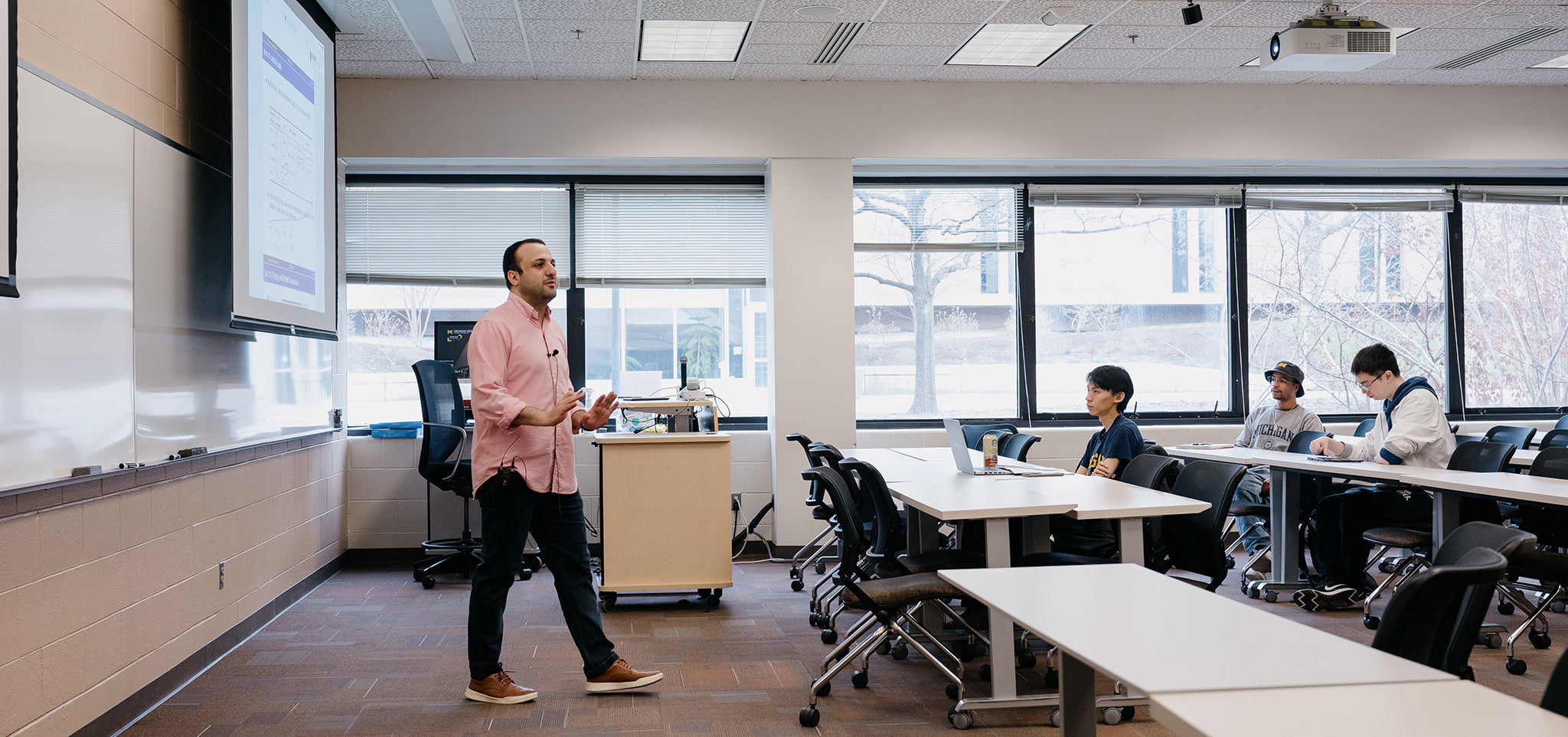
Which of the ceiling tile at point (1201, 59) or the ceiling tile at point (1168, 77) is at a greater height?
the ceiling tile at point (1168, 77)

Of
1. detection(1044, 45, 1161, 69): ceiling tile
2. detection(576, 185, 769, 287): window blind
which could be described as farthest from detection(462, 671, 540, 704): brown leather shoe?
A: detection(1044, 45, 1161, 69): ceiling tile

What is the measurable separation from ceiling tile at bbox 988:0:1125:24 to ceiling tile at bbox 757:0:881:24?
2.42 ft

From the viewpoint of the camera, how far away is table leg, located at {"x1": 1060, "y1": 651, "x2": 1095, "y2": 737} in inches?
88.7

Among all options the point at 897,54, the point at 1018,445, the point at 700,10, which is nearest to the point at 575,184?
the point at 700,10

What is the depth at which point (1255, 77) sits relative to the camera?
7.04 meters

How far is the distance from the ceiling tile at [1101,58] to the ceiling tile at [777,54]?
5.17ft

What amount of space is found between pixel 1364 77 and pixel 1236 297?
172 centimetres

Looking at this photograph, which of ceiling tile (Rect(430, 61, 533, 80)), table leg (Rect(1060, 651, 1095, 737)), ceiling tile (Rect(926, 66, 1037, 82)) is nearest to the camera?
table leg (Rect(1060, 651, 1095, 737))

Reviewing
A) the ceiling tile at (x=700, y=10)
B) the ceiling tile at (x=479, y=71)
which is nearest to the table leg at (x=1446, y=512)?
the ceiling tile at (x=700, y=10)

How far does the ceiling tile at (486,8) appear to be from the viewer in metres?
5.41

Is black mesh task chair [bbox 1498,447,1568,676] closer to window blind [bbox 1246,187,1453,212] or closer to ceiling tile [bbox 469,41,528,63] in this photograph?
window blind [bbox 1246,187,1453,212]

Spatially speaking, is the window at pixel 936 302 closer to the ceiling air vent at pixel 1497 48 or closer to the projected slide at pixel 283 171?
the ceiling air vent at pixel 1497 48

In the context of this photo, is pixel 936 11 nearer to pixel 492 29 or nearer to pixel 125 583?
pixel 492 29

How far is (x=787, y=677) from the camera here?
4.05 metres
